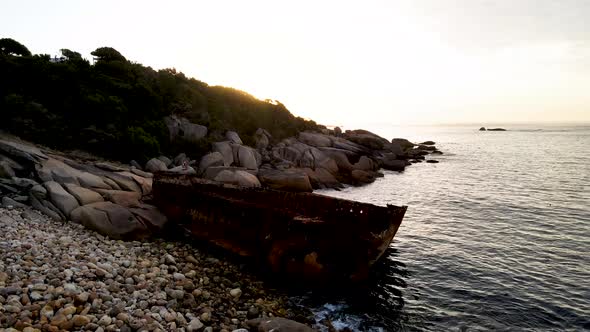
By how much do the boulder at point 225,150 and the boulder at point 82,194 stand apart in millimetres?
15959

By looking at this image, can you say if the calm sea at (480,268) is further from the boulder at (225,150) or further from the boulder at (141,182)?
the boulder at (141,182)

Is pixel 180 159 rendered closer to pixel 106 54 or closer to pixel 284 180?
pixel 284 180

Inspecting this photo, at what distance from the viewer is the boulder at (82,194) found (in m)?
12.8

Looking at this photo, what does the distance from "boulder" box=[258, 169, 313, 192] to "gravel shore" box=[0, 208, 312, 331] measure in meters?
14.1

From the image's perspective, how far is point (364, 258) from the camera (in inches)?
445

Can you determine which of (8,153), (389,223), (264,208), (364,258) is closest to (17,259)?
(264,208)

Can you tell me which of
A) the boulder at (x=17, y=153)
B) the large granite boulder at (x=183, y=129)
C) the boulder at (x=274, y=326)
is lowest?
the boulder at (x=274, y=326)

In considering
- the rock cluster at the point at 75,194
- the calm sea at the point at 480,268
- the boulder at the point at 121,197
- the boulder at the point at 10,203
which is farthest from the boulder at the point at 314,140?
the boulder at the point at 10,203

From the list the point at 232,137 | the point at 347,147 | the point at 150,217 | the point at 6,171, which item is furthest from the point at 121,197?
the point at 347,147

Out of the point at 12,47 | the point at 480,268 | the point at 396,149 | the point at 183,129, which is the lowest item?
the point at 480,268

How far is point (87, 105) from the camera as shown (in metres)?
23.4

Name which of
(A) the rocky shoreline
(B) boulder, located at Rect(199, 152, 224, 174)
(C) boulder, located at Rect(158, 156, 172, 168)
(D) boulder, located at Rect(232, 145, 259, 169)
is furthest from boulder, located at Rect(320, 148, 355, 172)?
(A) the rocky shoreline

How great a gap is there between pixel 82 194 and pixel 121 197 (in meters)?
1.47

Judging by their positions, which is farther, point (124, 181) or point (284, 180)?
point (284, 180)
